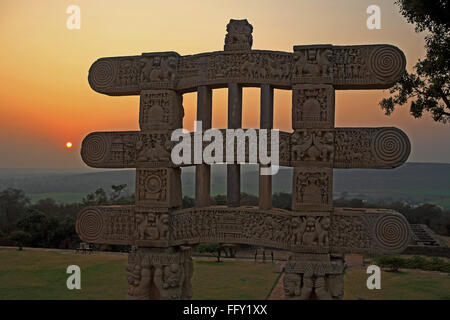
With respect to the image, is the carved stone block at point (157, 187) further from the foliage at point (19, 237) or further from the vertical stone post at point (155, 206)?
the foliage at point (19, 237)

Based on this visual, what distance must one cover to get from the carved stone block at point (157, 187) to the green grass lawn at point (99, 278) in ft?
16.3

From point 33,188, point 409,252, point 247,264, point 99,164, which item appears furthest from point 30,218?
point 33,188

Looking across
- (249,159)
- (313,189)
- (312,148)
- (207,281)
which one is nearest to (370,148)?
(312,148)

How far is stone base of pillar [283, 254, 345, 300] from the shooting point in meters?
6.23

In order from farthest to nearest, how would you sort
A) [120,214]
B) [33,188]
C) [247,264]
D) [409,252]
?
[33,188] < [409,252] < [247,264] < [120,214]

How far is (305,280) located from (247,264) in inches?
359

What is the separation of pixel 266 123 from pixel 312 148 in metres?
0.79

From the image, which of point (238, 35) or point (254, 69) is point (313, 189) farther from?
point (238, 35)

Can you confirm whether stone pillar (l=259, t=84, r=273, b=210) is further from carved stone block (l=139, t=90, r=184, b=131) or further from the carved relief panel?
carved stone block (l=139, t=90, r=184, b=131)

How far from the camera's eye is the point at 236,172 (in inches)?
266

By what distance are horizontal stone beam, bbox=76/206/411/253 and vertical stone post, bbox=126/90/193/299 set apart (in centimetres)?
2

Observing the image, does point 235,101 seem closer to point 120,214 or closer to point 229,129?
point 229,129

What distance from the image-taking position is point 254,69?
21.7 ft

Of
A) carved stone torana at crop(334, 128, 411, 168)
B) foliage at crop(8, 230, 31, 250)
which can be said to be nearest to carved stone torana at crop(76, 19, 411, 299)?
carved stone torana at crop(334, 128, 411, 168)
